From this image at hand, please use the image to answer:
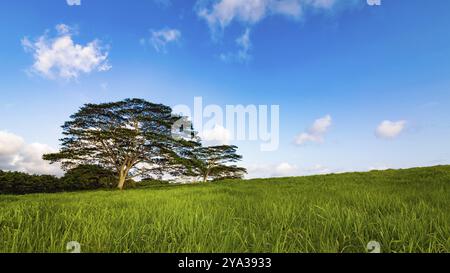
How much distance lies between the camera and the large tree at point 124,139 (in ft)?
96.1

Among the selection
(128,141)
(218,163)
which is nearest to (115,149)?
(128,141)

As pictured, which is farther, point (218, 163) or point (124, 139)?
point (218, 163)

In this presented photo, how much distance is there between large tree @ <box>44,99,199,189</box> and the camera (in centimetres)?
2930

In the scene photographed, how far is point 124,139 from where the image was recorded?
29.9 metres

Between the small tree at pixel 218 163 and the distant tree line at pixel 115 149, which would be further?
the small tree at pixel 218 163

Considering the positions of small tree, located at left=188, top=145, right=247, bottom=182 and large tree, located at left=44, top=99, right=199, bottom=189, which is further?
small tree, located at left=188, top=145, right=247, bottom=182

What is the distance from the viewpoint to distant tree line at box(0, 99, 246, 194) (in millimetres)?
29359

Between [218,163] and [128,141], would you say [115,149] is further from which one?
[218,163]

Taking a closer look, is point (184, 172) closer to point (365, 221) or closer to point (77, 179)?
point (77, 179)

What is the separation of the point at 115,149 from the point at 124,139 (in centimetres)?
191
